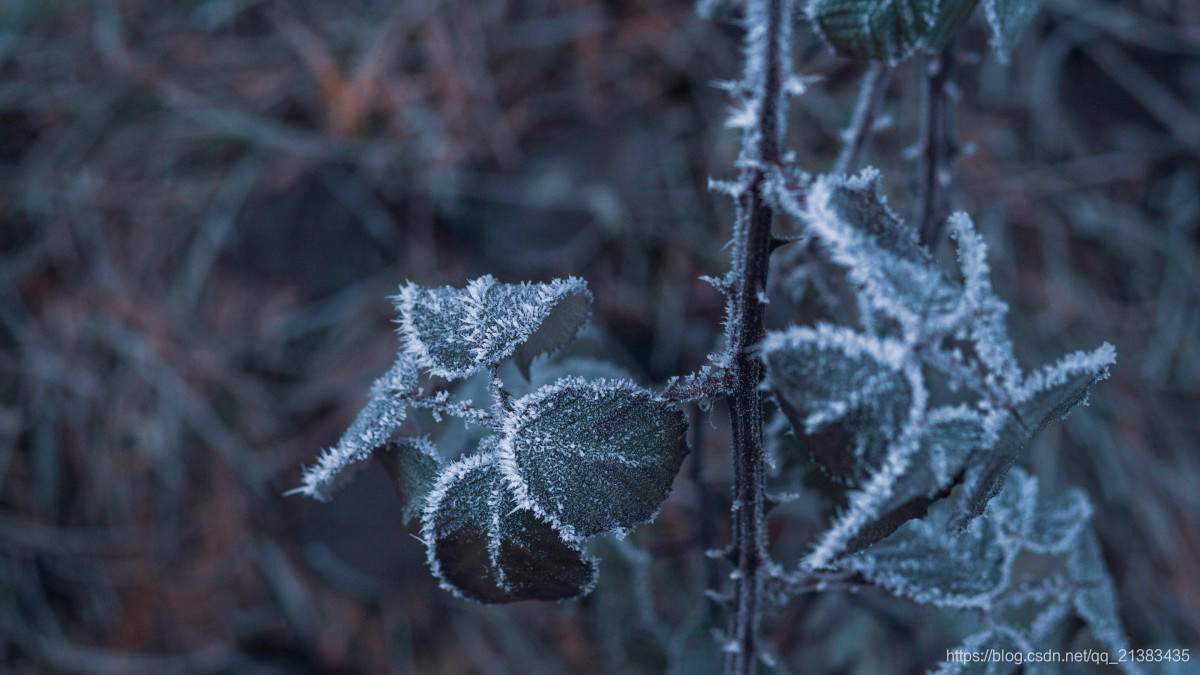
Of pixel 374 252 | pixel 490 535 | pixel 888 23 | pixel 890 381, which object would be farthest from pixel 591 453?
pixel 374 252

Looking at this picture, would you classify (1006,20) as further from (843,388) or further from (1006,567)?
(1006,567)

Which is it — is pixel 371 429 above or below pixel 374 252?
below

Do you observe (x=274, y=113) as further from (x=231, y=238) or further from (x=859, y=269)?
(x=859, y=269)

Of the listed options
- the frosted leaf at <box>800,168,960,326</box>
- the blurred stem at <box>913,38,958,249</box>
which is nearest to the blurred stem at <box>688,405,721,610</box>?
the blurred stem at <box>913,38,958,249</box>

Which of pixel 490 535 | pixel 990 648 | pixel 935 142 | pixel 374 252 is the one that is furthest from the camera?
pixel 374 252

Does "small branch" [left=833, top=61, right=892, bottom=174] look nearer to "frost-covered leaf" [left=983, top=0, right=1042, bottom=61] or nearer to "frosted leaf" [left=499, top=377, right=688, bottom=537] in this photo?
"frost-covered leaf" [left=983, top=0, right=1042, bottom=61]

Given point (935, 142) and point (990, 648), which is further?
point (935, 142)
